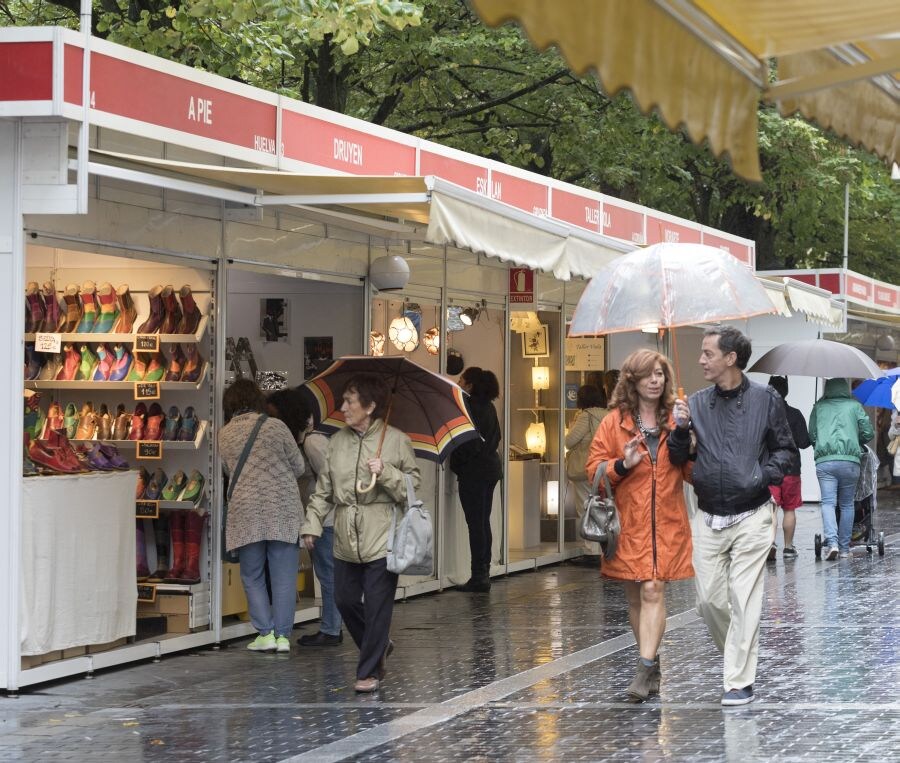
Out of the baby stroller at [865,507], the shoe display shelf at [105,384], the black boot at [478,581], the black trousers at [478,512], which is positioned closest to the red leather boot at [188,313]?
the shoe display shelf at [105,384]

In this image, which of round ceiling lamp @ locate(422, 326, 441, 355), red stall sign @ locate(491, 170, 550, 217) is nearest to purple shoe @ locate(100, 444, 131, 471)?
round ceiling lamp @ locate(422, 326, 441, 355)

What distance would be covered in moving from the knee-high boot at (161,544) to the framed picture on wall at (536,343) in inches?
224

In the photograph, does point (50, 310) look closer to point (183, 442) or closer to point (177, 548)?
point (183, 442)

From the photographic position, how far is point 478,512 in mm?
13672

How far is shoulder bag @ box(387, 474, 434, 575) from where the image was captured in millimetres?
8727

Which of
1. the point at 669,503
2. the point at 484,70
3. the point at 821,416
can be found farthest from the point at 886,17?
the point at 484,70

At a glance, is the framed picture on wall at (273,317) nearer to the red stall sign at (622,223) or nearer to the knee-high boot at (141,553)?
the knee-high boot at (141,553)

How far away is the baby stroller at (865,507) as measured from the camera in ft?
54.6

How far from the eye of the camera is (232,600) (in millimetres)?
10820


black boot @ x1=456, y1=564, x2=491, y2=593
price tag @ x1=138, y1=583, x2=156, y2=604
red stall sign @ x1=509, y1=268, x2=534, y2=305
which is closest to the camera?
price tag @ x1=138, y1=583, x2=156, y2=604

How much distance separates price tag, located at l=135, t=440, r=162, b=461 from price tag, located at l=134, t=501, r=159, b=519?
0.31 m

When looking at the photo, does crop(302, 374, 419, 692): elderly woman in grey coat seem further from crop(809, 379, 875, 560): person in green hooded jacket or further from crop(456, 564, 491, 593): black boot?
crop(809, 379, 875, 560): person in green hooded jacket

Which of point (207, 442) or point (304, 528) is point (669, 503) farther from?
point (207, 442)

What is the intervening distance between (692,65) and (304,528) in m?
5.83
